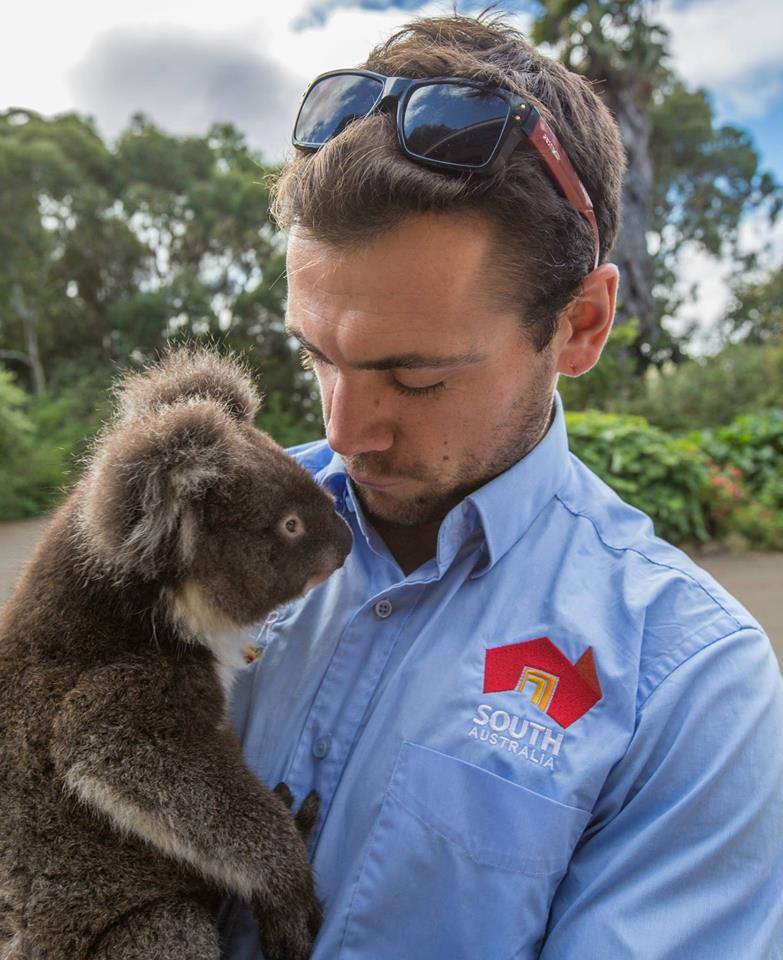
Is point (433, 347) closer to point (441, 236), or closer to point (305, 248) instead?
point (441, 236)

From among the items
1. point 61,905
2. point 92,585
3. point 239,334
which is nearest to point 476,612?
point 92,585

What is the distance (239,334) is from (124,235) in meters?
5.98

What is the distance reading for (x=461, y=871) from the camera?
1264mm

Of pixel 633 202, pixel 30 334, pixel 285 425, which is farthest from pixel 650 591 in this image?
pixel 30 334

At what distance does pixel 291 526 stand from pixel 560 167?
922mm

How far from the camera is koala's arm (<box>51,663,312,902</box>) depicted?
150 centimetres

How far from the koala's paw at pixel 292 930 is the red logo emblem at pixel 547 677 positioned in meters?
0.51

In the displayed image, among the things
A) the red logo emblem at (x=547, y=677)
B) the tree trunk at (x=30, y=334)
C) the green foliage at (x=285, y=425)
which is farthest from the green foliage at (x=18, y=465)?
the red logo emblem at (x=547, y=677)

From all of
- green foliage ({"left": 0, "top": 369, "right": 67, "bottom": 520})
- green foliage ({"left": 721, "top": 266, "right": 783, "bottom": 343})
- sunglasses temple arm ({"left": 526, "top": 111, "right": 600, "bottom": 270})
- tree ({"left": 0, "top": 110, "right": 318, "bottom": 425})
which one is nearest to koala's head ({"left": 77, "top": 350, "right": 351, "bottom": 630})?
sunglasses temple arm ({"left": 526, "top": 111, "right": 600, "bottom": 270})

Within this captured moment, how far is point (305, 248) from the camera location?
1567 mm

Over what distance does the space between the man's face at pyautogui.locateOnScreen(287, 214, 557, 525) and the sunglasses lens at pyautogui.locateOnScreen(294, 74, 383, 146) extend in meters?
0.21

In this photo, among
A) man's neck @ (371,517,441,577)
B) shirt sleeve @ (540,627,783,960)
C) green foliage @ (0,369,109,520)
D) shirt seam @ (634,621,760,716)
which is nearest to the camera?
shirt sleeve @ (540,627,783,960)

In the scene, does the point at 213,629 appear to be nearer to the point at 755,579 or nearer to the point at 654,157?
the point at 755,579

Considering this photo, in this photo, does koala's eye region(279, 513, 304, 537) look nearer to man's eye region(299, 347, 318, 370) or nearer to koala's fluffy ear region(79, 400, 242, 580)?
koala's fluffy ear region(79, 400, 242, 580)
